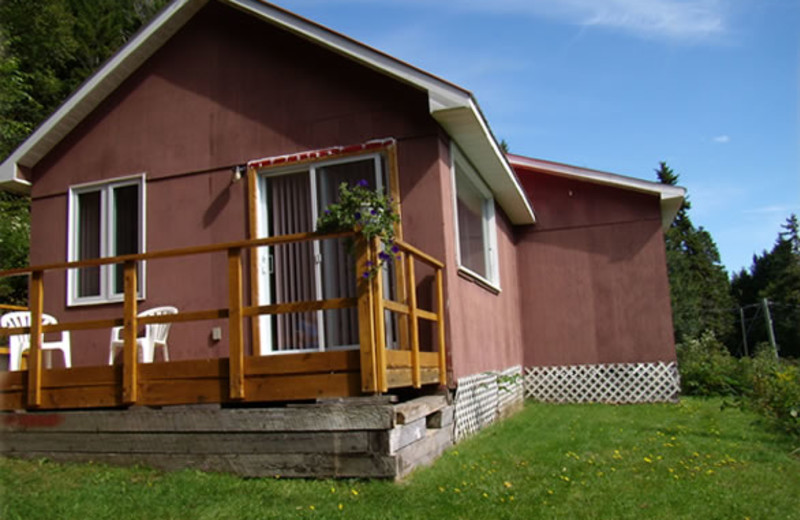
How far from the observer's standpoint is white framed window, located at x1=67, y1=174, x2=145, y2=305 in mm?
8508

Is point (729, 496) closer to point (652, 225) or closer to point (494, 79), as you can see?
point (494, 79)

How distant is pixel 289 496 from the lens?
200 inches

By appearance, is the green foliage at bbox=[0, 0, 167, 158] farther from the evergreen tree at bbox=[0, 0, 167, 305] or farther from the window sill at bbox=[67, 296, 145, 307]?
the window sill at bbox=[67, 296, 145, 307]

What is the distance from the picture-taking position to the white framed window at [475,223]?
8.84m

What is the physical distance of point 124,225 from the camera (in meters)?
8.66

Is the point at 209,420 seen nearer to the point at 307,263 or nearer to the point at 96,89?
the point at 307,263

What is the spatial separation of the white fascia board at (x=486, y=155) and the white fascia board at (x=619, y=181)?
96 cm

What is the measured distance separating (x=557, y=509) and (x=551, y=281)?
7.81m

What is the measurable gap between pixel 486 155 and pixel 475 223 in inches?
56.5

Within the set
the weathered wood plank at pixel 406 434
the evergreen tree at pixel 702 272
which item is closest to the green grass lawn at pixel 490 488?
the weathered wood plank at pixel 406 434

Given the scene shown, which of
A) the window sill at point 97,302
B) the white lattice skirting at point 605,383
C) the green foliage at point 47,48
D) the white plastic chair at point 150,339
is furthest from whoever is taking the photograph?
the green foliage at point 47,48

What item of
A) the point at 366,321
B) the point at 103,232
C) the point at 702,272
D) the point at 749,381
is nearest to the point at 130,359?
the point at 366,321

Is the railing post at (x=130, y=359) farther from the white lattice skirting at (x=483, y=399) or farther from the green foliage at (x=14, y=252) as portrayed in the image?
the green foliage at (x=14, y=252)

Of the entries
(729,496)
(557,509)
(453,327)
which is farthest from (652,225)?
(557,509)
